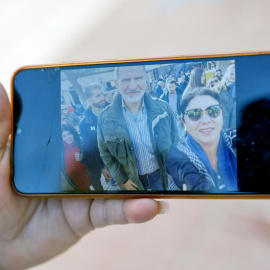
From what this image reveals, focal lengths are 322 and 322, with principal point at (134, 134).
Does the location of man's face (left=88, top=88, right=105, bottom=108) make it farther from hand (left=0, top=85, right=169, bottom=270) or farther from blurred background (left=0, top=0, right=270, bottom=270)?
blurred background (left=0, top=0, right=270, bottom=270)

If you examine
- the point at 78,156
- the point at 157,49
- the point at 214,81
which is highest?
the point at 157,49

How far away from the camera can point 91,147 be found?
45 cm

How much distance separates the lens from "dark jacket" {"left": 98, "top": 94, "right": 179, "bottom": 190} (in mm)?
439

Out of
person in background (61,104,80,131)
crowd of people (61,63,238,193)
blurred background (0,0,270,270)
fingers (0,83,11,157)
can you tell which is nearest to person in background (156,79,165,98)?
crowd of people (61,63,238,193)

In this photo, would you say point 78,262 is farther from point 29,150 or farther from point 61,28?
point 61,28

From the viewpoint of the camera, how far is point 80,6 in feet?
2.76

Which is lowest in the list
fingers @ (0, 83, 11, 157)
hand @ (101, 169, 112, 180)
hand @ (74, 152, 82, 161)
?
hand @ (101, 169, 112, 180)

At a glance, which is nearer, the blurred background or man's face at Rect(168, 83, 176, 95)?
man's face at Rect(168, 83, 176, 95)

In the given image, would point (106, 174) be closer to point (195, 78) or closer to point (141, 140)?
point (141, 140)

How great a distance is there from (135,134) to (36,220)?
209mm

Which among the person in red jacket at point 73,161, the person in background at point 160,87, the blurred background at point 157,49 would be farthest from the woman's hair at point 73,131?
the blurred background at point 157,49

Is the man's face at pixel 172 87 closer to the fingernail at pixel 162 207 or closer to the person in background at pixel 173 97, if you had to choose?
the person in background at pixel 173 97

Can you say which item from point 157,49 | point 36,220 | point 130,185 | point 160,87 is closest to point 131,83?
point 160,87

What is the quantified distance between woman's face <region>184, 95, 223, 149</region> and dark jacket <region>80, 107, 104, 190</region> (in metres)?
0.13
